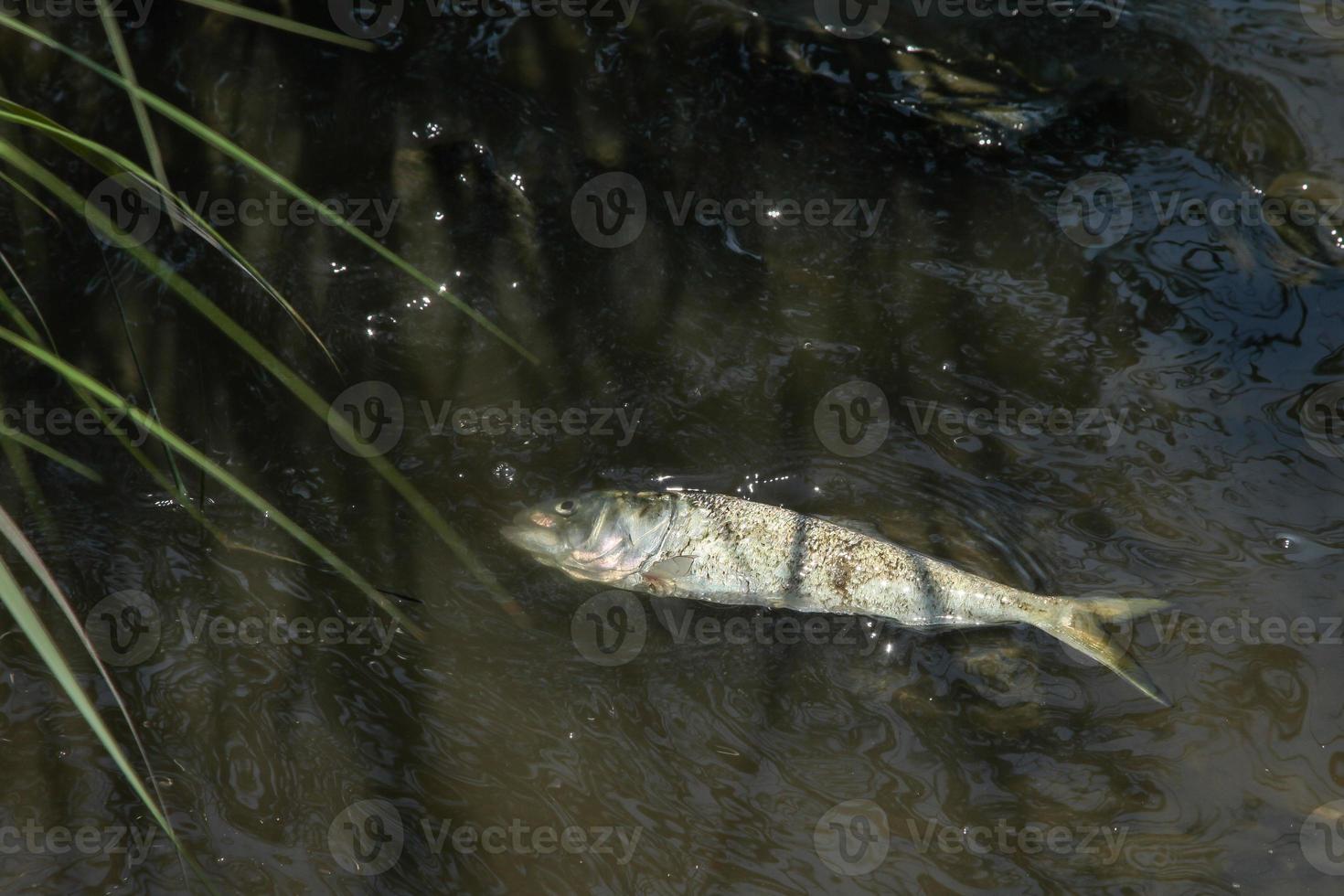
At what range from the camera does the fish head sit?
403 cm

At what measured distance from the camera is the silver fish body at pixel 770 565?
3826 millimetres

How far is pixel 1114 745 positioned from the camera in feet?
12.2

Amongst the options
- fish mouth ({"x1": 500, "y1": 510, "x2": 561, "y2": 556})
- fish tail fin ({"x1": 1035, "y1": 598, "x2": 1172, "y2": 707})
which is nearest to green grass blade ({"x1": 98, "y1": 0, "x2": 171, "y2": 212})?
fish mouth ({"x1": 500, "y1": 510, "x2": 561, "y2": 556})

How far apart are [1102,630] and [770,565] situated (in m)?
1.18

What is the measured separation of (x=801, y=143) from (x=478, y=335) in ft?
5.72

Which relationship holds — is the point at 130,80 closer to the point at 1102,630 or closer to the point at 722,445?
the point at 722,445

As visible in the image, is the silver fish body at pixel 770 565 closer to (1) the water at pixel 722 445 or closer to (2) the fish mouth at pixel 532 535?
(2) the fish mouth at pixel 532 535

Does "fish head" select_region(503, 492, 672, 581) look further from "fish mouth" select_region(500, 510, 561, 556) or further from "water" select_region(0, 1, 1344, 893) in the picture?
"water" select_region(0, 1, 1344, 893)

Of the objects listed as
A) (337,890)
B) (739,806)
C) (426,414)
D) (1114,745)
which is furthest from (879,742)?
(426,414)

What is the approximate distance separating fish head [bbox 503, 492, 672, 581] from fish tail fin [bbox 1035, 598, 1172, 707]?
1.42 metres

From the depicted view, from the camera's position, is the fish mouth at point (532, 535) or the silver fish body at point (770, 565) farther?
the fish mouth at point (532, 535)

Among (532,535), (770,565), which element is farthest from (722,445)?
(532,535)

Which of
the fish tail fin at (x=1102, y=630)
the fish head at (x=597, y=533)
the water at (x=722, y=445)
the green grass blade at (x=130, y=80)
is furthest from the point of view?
the fish head at (x=597, y=533)

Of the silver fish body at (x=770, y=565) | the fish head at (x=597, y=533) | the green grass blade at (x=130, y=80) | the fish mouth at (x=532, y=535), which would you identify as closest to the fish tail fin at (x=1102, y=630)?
the silver fish body at (x=770, y=565)
